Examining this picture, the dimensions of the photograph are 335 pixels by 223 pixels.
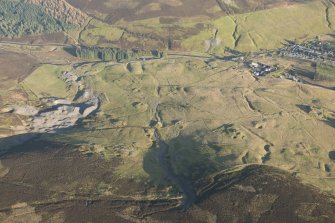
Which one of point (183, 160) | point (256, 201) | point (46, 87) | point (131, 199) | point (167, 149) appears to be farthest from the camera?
point (46, 87)

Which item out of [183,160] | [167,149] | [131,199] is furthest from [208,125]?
[131,199]

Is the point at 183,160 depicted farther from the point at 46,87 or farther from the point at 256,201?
the point at 46,87

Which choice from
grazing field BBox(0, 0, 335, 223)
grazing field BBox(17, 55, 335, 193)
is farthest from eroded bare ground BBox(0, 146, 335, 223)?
grazing field BBox(17, 55, 335, 193)

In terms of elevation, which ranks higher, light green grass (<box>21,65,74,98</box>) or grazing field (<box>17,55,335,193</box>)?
grazing field (<box>17,55,335,193</box>)

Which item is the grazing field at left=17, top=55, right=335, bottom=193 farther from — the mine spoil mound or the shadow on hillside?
the mine spoil mound

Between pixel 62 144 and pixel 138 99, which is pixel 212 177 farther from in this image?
pixel 138 99

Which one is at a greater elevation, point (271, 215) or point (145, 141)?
point (271, 215)

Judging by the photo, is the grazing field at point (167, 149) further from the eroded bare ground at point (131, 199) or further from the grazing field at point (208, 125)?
the grazing field at point (208, 125)

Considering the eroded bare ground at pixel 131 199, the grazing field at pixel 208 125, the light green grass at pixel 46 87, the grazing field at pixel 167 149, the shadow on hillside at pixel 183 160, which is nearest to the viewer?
the eroded bare ground at pixel 131 199

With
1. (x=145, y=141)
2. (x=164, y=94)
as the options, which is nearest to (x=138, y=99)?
(x=164, y=94)

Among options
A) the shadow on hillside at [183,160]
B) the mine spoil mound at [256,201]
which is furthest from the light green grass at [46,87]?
the mine spoil mound at [256,201]

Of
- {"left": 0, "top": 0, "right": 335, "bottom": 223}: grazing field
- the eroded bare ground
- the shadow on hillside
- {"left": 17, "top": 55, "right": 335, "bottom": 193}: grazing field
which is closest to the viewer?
the eroded bare ground
